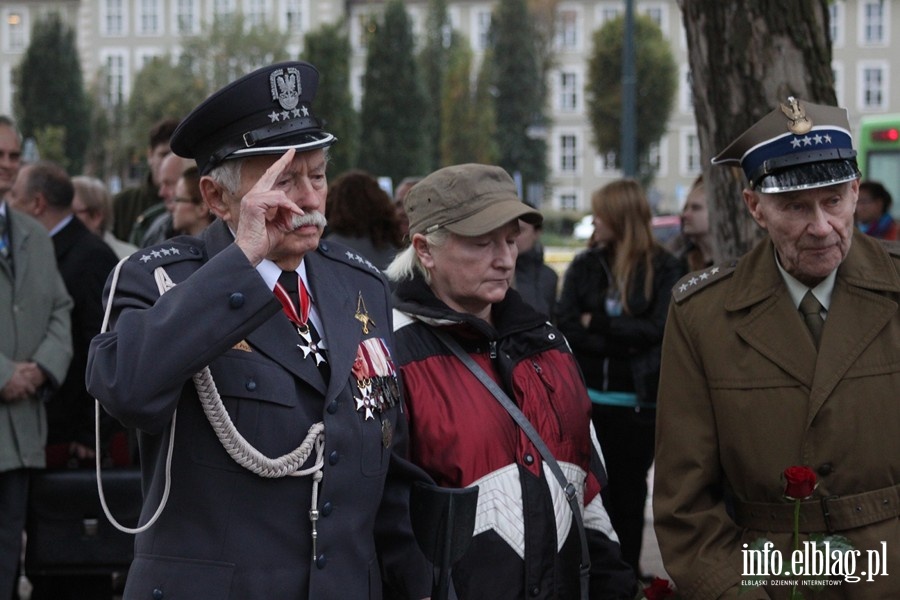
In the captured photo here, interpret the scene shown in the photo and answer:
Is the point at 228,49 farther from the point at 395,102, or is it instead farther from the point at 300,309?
the point at 300,309

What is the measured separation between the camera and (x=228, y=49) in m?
64.7

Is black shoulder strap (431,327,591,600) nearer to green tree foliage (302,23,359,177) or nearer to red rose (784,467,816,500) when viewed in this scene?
red rose (784,467,816,500)

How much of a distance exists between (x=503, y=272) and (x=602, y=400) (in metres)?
→ 2.79

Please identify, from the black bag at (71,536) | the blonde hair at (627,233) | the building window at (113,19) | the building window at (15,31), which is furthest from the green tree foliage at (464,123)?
the black bag at (71,536)

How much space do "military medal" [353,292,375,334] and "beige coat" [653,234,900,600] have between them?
2.67 ft

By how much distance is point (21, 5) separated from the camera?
265 feet

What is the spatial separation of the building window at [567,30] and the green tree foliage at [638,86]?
12.5m

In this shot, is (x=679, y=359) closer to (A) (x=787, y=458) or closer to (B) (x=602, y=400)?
(A) (x=787, y=458)

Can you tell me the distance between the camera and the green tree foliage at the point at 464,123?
6544 centimetres

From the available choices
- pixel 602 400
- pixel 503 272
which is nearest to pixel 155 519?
pixel 503 272

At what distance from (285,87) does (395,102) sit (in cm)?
6297

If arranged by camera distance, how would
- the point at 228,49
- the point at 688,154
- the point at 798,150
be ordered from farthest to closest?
the point at 688,154 < the point at 228,49 < the point at 798,150

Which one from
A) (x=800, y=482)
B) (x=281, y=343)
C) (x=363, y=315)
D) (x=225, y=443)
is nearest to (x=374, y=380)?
(x=363, y=315)

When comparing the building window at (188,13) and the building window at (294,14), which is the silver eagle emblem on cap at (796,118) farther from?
the building window at (188,13)
